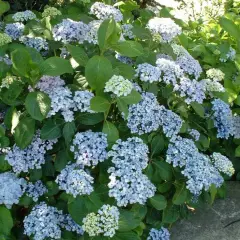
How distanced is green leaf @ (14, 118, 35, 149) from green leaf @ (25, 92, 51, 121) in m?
0.10

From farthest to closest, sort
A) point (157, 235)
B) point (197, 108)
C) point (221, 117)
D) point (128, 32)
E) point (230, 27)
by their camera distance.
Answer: point (230, 27), point (128, 32), point (221, 117), point (197, 108), point (157, 235)

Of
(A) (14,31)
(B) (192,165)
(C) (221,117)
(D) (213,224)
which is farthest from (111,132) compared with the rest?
(D) (213,224)

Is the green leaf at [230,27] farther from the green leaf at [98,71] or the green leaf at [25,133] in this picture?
the green leaf at [25,133]

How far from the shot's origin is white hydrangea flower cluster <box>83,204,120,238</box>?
1850mm

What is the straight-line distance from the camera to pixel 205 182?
2141 millimetres

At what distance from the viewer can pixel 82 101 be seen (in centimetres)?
205

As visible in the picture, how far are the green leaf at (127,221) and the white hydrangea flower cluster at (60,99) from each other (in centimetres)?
47

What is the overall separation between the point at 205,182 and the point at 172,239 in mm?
744

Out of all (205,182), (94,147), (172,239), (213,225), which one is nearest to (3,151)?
(94,147)

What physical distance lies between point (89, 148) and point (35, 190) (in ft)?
1.24

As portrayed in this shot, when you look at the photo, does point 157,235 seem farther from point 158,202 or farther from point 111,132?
point 111,132

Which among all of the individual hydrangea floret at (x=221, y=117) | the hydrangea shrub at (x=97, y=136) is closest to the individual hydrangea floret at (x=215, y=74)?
the individual hydrangea floret at (x=221, y=117)

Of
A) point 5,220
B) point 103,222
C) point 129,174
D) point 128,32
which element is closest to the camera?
point 103,222

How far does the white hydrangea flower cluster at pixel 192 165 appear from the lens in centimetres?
215
